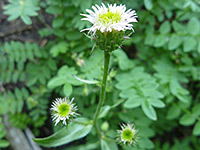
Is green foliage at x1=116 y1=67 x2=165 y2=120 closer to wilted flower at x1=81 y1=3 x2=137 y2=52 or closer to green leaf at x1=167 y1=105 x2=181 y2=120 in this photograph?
green leaf at x1=167 y1=105 x2=181 y2=120

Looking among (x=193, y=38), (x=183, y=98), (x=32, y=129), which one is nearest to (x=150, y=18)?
(x=193, y=38)

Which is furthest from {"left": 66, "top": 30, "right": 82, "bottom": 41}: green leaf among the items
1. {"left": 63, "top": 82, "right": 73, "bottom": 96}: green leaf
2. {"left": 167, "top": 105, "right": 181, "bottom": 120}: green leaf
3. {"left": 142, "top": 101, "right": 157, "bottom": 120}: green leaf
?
{"left": 167, "top": 105, "right": 181, "bottom": 120}: green leaf

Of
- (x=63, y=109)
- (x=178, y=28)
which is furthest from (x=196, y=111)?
(x=63, y=109)

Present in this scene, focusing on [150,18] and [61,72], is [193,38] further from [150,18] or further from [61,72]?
[61,72]

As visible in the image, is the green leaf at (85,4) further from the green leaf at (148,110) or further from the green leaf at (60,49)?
the green leaf at (148,110)

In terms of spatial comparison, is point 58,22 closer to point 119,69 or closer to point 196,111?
point 119,69

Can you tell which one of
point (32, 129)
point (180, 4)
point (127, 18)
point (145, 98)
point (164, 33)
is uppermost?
point (180, 4)
